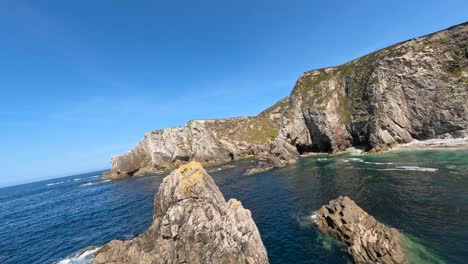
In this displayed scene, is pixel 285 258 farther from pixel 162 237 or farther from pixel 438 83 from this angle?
pixel 438 83

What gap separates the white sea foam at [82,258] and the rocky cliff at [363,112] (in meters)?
59.4

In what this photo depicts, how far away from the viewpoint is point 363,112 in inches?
3317

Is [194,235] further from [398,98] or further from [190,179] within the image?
[398,98]

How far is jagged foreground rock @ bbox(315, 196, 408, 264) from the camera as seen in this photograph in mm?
18859

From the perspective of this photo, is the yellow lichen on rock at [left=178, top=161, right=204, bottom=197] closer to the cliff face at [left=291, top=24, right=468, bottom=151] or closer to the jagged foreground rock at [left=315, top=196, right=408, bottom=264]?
the jagged foreground rock at [left=315, top=196, right=408, bottom=264]

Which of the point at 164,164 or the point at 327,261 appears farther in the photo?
the point at 164,164

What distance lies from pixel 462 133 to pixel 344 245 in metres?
67.3

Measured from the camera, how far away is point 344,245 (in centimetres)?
2188

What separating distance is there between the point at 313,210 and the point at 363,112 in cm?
6538

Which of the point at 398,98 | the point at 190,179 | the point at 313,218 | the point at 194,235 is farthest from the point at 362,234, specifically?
the point at 398,98

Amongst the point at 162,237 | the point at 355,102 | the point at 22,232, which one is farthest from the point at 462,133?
the point at 22,232

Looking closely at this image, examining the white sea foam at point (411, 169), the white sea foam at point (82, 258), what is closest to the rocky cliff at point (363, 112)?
the white sea foam at point (411, 169)

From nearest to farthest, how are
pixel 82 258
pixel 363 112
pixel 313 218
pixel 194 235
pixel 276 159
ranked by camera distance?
pixel 194 235 → pixel 82 258 → pixel 313 218 → pixel 276 159 → pixel 363 112

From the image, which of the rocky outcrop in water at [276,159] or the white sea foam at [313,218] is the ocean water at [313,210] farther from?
the rocky outcrop in water at [276,159]
